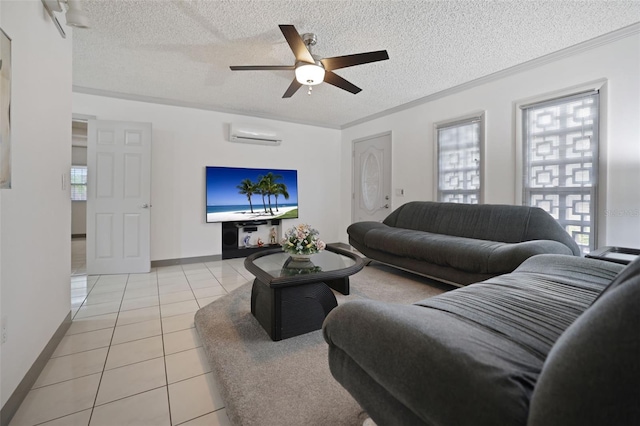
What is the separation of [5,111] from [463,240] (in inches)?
137

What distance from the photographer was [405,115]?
465 cm

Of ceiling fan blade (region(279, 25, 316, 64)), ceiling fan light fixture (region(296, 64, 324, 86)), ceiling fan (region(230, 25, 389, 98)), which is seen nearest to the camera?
ceiling fan blade (region(279, 25, 316, 64))

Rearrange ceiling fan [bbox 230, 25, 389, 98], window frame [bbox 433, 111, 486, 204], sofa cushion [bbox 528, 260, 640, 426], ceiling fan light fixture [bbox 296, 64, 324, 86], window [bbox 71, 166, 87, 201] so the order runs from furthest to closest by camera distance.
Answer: window [bbox 71, 166, 87, 201], window frame [bbox 433, 111, 486, 204], ceiling fan light fixture [bbox 296, 64, 324, 86], ceiling fan [bbox 230, 25, 389, 98], sofa cushion [bbox 528, 260, 640, 426]

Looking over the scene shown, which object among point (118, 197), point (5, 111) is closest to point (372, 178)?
point (118, 197)

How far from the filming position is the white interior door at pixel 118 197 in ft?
12.3

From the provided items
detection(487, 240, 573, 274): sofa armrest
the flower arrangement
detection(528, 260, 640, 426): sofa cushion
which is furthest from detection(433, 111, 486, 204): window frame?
detection(528, 260, 640, 426): sofa cushion

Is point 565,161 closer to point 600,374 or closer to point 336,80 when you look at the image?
point 336,80

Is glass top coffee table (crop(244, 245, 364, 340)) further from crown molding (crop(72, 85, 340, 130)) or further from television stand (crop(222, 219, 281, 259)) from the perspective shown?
crown molding (crop(72, 85, 340, 130))

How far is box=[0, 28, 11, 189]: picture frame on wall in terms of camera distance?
1.28 metres

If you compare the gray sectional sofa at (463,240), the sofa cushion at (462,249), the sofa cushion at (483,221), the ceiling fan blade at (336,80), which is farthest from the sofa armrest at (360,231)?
the ceiling fan blade at (336,80)

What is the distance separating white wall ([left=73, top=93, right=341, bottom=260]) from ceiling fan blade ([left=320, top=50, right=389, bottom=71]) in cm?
265

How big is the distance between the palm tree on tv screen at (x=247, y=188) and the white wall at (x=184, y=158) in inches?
12.0

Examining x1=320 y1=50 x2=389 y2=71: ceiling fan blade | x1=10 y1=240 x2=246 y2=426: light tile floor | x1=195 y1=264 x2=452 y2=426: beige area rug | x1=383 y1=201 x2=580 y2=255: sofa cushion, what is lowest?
x1=10 y1=240 x2=246 y2=426: light tile floor

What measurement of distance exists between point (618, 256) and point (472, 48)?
223 centimetres
